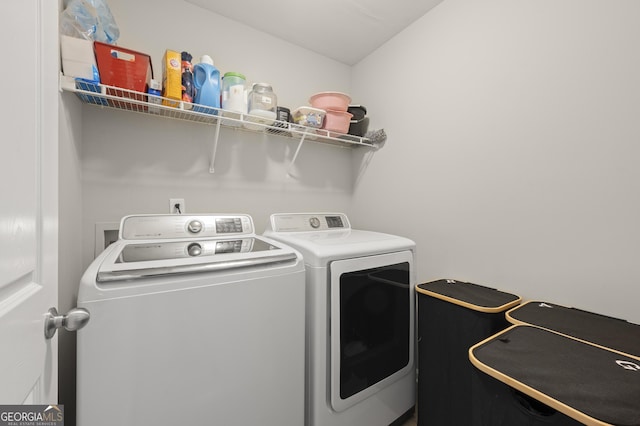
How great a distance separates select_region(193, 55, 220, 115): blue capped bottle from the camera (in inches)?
60.1

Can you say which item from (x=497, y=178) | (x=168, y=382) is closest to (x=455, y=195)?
(x=497, y=178)

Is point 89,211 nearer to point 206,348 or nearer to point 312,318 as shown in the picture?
point 206,348

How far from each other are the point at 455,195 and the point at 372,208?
771mm

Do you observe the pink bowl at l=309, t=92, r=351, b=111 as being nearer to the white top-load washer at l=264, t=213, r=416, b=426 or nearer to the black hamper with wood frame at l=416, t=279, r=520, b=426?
the white top-load washer at l=264, t=213, r=416, b=426

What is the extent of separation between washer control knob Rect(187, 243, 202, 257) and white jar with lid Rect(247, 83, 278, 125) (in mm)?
905

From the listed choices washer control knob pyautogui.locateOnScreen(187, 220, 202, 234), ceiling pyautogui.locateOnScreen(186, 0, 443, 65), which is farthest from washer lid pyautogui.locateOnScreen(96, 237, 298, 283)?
ceiling pyautogui.locateOnScreen(186, 0, 443, 65)

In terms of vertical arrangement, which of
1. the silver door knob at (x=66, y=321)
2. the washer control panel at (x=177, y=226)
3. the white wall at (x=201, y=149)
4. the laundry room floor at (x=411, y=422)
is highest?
the white wall at (x=201, y=149)

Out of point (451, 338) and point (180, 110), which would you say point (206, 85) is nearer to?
point (180, 110)

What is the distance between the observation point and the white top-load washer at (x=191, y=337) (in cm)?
83

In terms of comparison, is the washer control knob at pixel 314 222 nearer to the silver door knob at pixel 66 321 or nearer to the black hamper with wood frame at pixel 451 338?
the black hamper with wood frame at pixel 451 338

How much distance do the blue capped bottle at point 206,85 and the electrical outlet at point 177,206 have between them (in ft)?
2.03

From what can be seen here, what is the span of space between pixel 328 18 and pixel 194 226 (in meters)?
1.76

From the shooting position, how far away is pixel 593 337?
960 mm

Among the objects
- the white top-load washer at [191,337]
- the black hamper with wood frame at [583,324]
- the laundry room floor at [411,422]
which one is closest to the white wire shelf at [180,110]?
the white top-load washer at [191,337]
